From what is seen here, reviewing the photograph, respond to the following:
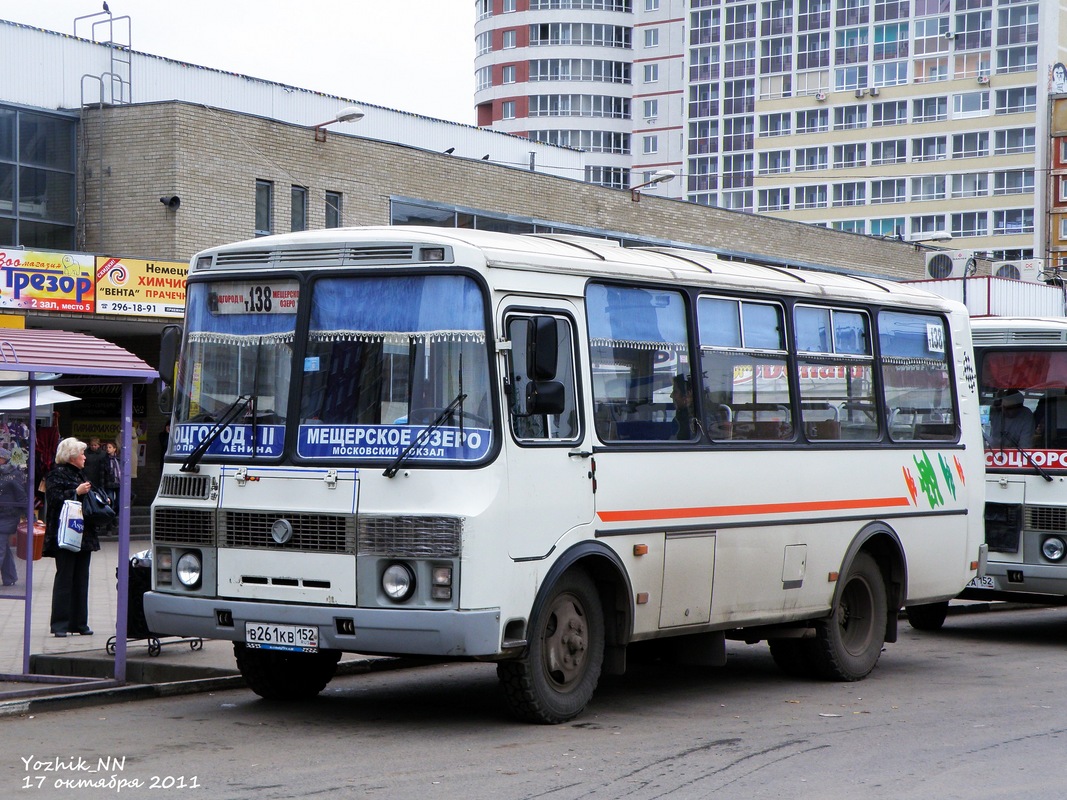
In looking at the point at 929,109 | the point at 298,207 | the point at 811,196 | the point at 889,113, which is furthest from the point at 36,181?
the point at 811,196

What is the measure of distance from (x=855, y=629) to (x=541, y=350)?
14.4ft

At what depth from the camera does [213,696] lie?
10.5 metres

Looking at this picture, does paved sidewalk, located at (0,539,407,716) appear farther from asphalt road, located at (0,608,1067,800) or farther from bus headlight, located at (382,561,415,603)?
bus headlight, located at (382,561,415,603)

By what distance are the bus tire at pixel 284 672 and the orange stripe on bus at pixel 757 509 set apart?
2.01m

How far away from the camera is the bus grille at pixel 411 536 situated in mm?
8523

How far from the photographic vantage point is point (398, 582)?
8641mm

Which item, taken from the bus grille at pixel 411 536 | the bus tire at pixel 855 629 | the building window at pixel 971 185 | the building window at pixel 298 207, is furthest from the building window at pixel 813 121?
the bus grille at pixel 411 536

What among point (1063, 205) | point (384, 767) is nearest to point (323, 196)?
point (384, 767)

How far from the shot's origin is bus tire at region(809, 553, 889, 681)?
37.9ft

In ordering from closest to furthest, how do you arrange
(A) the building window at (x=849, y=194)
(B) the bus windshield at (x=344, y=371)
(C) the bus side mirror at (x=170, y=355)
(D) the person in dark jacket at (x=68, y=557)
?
(B) the bus windshield at (x=344, y=371), (C) the bus side mirror at (x=170, y=355), (D) the person in dark jacket at (x=68, y=557), (A) the building window at (x=849, y=194)

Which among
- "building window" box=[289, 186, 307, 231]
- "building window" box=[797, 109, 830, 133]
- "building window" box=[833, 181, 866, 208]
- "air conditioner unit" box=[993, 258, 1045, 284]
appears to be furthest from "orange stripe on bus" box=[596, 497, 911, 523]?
"building window" box=[797, 109, 830, 133]

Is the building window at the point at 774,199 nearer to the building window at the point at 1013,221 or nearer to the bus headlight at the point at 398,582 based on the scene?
the building window at the point at 1013,221

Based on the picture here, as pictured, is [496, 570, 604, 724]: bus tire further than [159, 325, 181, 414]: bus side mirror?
No

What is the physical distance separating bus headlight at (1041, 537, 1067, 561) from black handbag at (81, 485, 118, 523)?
812 cm
